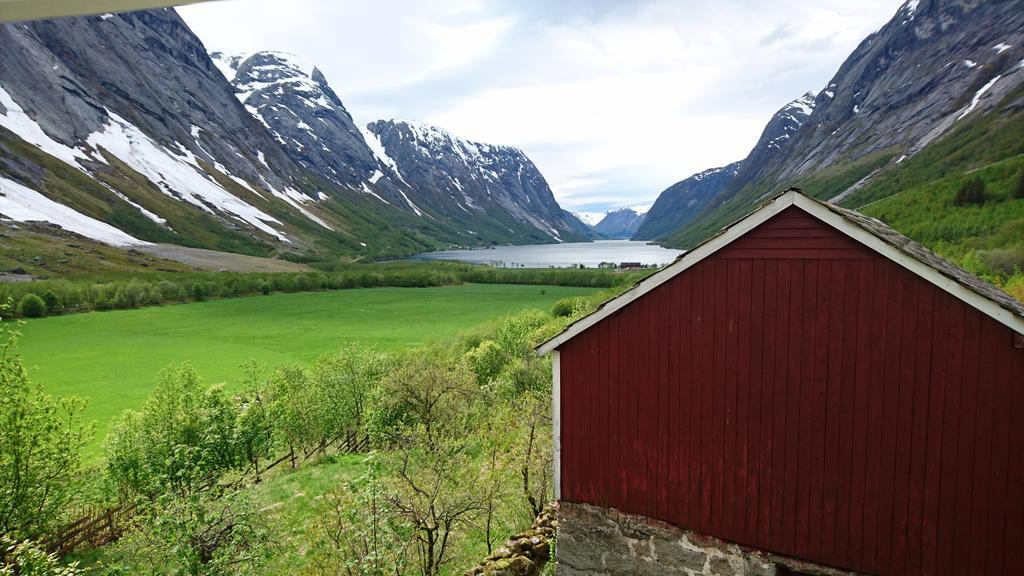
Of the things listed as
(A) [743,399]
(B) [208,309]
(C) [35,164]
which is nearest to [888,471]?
(A) [743,399]

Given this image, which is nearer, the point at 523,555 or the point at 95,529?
the point at 523,555

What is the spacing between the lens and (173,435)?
23766 millimetres

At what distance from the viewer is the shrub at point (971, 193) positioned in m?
71.4

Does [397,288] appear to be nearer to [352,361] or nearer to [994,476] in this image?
[352,361]

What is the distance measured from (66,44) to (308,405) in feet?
769

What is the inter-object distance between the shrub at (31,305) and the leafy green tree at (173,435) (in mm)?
69213

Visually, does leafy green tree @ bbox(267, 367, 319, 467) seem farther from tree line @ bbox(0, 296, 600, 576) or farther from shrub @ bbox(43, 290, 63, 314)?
shrub @ bbox(43, 290, 63, 314)

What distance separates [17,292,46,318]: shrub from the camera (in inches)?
2869

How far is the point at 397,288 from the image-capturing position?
411 feet

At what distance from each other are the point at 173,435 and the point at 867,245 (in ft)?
91.8

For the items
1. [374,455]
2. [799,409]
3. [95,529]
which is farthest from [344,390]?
[799,409]

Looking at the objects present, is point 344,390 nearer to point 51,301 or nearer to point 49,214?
point 51,301

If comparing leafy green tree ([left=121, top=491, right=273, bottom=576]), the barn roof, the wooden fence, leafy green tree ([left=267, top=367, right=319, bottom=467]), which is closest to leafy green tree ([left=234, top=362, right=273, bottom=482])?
leafy green tree ([left=267, top=367, right=319, bottom=467])

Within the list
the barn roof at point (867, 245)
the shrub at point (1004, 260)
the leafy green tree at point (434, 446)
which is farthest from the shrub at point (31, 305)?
the shrub at point (1004, 260)
